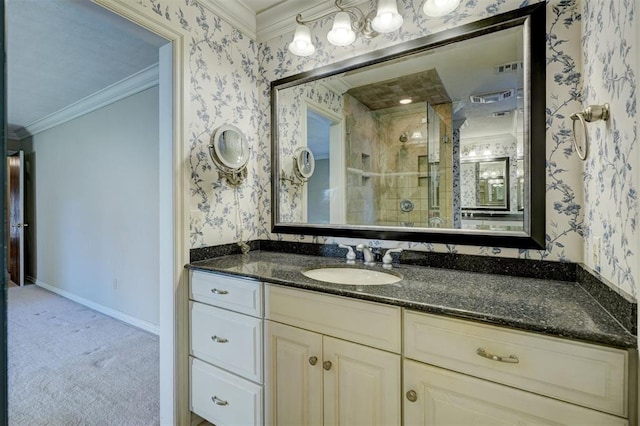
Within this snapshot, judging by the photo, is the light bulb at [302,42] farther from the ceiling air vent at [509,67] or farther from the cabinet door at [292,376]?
the cabinet door at [292,376]

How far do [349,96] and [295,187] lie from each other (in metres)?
0.67

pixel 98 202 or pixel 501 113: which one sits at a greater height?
pixel 501 113

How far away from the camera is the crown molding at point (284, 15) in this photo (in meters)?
1.83

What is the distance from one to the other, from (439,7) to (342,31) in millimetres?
492

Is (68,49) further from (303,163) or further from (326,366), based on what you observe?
(326,366)

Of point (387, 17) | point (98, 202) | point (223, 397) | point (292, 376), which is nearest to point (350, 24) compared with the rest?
point (387, 17)

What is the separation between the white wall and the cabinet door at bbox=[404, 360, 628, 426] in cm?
250

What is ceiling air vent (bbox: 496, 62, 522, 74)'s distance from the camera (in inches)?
52.5

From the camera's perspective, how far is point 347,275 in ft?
5.27

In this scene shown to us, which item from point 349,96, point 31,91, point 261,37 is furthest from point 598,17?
point 31,91

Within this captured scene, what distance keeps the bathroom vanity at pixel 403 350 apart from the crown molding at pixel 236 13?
1.53 metres

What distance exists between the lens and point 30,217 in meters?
4.68

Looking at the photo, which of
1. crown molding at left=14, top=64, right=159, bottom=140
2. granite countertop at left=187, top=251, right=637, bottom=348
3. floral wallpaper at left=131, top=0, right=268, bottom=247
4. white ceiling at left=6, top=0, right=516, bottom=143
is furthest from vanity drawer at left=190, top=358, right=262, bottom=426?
crown molding at left=14, top=64, right=159, bottom=140

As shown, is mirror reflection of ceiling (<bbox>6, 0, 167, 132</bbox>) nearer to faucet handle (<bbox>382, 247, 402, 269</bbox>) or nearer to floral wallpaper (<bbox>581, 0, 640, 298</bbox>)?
faucet handle (<bbox>382, 247, 402, 269</bbox>)
